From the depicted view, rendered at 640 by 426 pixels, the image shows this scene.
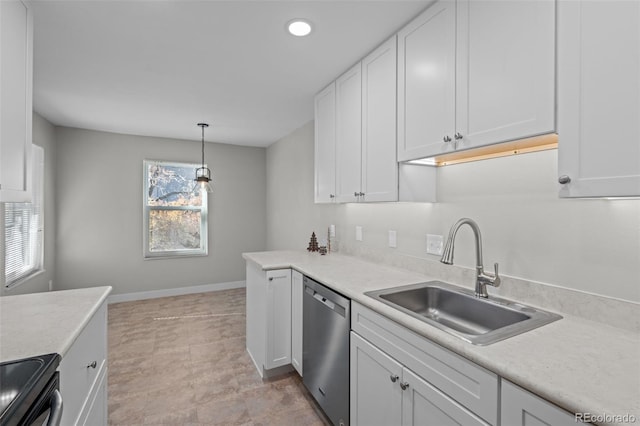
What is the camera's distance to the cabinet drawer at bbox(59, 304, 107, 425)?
1.11 metres

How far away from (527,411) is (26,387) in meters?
1.37

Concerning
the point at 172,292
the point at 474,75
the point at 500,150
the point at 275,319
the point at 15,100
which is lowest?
the point at 172,292

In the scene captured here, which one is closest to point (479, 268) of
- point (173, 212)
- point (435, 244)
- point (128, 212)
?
point (435, 244)

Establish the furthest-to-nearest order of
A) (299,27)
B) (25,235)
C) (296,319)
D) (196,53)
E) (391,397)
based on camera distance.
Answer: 1. (25,235)
2. (296,319)
3. (196,53)
4. (299,27)
5. (391,397)

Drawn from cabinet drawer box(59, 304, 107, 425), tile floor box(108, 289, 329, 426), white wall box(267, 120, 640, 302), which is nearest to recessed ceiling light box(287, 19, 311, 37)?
white wall box(267, 120, 640, 302)

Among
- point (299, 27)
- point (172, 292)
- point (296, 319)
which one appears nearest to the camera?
point (299, 27)

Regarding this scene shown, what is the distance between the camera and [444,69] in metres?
1.55

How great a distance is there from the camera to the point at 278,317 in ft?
7.91

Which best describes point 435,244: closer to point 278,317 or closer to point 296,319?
point 296,319

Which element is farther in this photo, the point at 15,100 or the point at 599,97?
the point at 15,100

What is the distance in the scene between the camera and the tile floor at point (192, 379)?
2082mm

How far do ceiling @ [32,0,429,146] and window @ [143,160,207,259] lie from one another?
1296mm

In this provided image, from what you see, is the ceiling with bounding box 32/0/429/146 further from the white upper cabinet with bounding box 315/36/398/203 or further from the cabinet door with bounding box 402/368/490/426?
the cabinet door with bounding box 402/368/490/426

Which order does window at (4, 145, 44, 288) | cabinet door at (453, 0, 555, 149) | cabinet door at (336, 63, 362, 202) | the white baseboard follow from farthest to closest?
1. the white baseboard
2. window at (4, 145, 44, 288)
3. cabinet door at (336, 63, 362, 202)
4. cabinet door at (453, 0, 555, 149)
